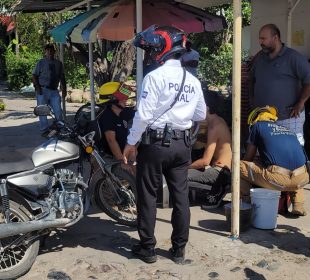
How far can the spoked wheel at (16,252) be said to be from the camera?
12.9ft

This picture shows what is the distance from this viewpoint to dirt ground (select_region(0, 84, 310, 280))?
400cm

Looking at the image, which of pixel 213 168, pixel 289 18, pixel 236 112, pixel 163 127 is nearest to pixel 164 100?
pixel 163 127

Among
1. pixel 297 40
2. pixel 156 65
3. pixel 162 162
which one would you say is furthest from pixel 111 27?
pixel 297 40

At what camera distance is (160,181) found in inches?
161

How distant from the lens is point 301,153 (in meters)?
5.15

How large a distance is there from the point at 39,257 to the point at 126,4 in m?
3.19

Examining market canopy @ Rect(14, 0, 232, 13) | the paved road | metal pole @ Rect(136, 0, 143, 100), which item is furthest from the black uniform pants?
market canopy @ Rect(14, 0, 232, 13)

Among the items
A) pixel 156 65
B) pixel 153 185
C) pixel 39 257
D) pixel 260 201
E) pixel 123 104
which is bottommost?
pixel 39 257

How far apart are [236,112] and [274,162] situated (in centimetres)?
96

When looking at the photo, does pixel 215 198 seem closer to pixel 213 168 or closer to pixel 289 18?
pixel 213 168

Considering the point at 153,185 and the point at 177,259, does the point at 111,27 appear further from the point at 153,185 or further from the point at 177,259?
the point at 177,259

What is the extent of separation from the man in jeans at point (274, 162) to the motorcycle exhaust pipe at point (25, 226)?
206 centimetres

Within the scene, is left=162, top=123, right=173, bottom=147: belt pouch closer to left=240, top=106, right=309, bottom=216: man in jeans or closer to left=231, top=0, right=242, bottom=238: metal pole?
left=231, top=0, right=242, bottom=238: metal pole

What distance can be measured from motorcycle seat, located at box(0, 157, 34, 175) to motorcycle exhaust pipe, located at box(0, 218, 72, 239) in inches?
16.6
